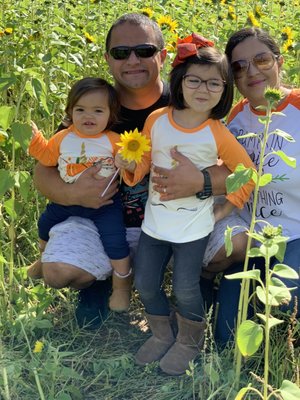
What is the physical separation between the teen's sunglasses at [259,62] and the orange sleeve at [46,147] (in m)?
0.61

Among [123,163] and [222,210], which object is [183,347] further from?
[123,163]

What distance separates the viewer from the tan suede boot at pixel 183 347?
2.06 metres

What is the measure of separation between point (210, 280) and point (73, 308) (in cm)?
49

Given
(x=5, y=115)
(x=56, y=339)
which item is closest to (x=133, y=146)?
(x=5, y=115)

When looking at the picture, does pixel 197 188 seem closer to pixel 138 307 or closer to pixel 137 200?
pixel 137 200

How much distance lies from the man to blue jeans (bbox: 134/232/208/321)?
0.60 feet

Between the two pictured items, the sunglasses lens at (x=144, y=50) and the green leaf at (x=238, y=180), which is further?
the sunglasses lens at (x=144, y=50)

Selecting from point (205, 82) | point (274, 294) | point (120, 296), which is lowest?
point (120, 296)

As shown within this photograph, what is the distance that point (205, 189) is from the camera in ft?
6.72

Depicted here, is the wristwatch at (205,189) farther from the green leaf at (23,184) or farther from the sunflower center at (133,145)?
the green leaf at (23,184)

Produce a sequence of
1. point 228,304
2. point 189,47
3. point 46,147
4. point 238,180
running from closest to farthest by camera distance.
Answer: point 238,180
point 189,47
point 228,304
point 46,147

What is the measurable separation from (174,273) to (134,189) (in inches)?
15.5

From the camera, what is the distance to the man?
87.2 inches

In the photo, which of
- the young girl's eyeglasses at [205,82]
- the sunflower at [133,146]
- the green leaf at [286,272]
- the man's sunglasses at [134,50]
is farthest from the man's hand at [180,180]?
the green leaf at [286,272]
